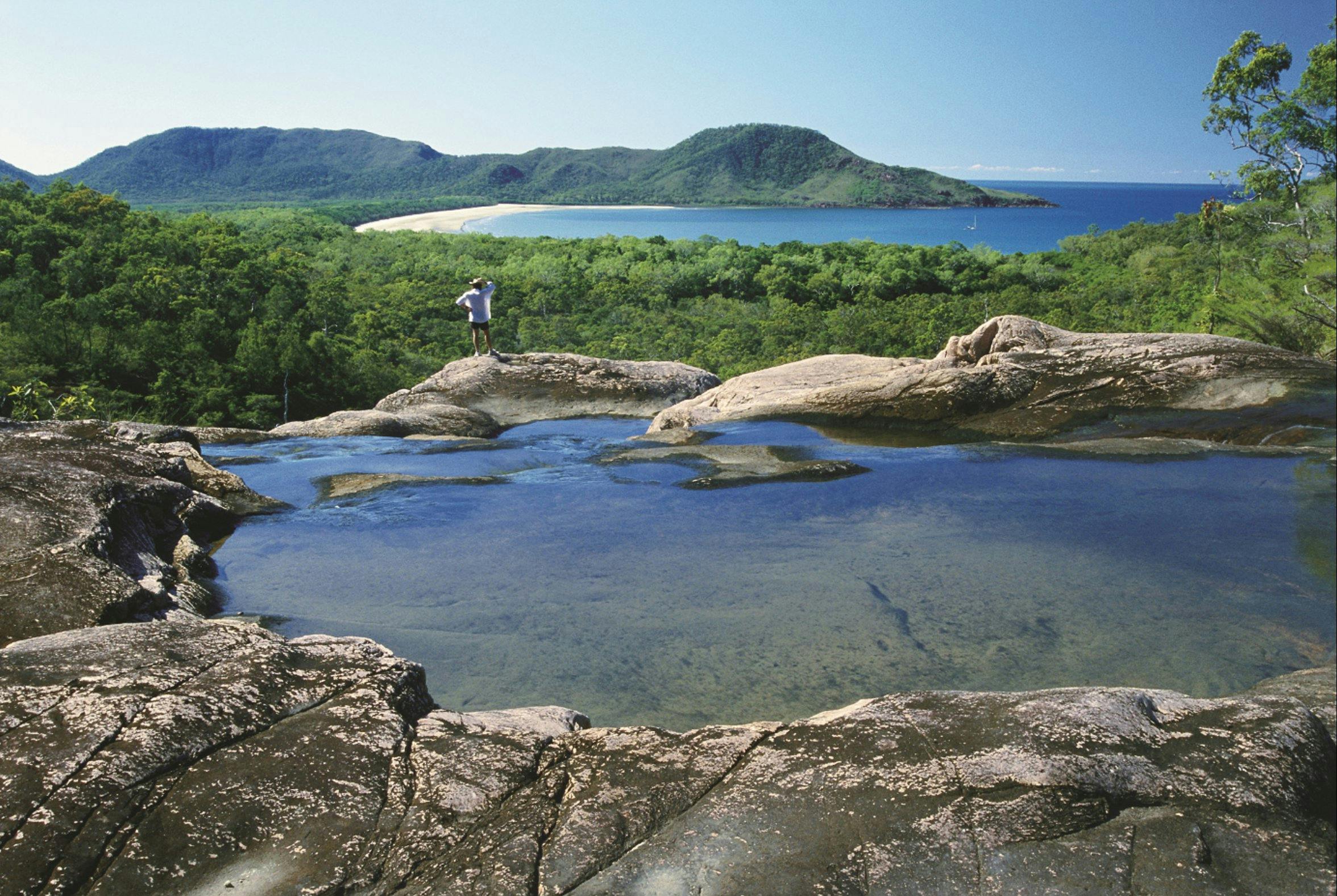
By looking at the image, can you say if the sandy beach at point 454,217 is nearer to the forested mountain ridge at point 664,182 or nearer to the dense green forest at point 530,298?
the forested mountain ridge at point 664,182

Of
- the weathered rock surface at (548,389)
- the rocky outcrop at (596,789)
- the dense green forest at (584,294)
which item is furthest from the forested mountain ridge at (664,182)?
the rocky outcrop at (596,789)

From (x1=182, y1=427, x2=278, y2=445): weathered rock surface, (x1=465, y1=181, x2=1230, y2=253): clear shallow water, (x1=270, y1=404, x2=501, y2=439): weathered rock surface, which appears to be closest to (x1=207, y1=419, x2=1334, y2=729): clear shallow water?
(x1=270, y1=404, x2=501, y2=439): weathered rock surface

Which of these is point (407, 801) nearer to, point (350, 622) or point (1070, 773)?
point (1070, 773)

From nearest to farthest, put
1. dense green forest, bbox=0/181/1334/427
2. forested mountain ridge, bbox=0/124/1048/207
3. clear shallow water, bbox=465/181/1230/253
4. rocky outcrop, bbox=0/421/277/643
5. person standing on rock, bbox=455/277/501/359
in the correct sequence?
rocky outcrop, bbox=0/421/277/643
person standing on rock, bbox=455/277/501/359
dense green forest, bbox=0/181/1334/427
clear shallow water, bbox=465/181/1230/253
forested mountain ridge, bbox=0/124/1048/207

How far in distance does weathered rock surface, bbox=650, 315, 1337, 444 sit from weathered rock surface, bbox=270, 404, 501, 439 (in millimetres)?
3773

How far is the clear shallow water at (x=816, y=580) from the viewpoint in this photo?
5660mm

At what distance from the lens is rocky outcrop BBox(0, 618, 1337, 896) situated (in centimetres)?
312

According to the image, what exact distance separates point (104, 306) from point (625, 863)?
3172cm

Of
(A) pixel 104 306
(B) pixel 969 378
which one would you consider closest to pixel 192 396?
(A) pixel 104 306

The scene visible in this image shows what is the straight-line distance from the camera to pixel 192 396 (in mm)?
27438

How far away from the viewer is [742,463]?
34.4 feet

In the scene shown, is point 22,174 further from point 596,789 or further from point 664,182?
point 596,789

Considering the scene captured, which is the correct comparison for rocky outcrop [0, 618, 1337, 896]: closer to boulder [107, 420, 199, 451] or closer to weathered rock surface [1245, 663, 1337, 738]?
weathered rock surface [1245, 663, 1337, 738]

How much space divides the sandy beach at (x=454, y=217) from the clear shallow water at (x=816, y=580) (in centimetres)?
8250
